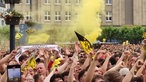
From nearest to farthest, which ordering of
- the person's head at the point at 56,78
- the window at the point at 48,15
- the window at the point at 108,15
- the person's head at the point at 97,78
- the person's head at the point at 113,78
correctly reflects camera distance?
1. the person's head at the point at 113,78
2. the person's head at the point at 97,78
3. the person's head at the point at 56,78
4. the window at the point at 48,15
5. the window at the point at 108,15

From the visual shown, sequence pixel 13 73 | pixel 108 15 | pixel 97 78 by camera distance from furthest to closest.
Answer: pixel 108 15
pixel 97 78
pixel 13 73

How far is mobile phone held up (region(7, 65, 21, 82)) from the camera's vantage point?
31.3 feet

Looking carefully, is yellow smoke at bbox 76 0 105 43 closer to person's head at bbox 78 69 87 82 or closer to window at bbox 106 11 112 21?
person's head at bbox 78 69 87 82

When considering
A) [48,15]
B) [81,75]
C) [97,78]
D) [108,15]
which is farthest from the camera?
[108,15]

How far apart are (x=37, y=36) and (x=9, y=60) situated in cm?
1522

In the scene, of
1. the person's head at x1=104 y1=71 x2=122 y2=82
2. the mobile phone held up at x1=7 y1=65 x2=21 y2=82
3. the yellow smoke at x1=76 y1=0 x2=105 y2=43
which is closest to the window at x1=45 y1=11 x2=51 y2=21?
the yellow smoke at x1=76 y1=0 x2=105 y2=43

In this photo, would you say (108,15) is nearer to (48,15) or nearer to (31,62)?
(48,15)

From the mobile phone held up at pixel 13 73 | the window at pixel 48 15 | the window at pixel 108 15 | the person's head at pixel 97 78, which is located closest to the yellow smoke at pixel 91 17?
the person's head at pixel 97 78

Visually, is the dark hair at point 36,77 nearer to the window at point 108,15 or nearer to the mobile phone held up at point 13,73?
the mobile phone held up at point 13,73

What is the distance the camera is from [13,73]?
963 cm

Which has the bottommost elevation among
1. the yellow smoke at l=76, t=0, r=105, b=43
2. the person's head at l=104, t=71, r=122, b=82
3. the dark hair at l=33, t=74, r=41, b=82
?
the dark hair at l=33, t=74, r=41, b=82

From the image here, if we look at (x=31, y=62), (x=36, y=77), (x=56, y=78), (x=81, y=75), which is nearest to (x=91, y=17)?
(x=31, y=62)

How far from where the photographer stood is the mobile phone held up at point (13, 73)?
9.54m

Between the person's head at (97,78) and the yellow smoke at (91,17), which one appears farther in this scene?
the yellow smoke at (91,17)
